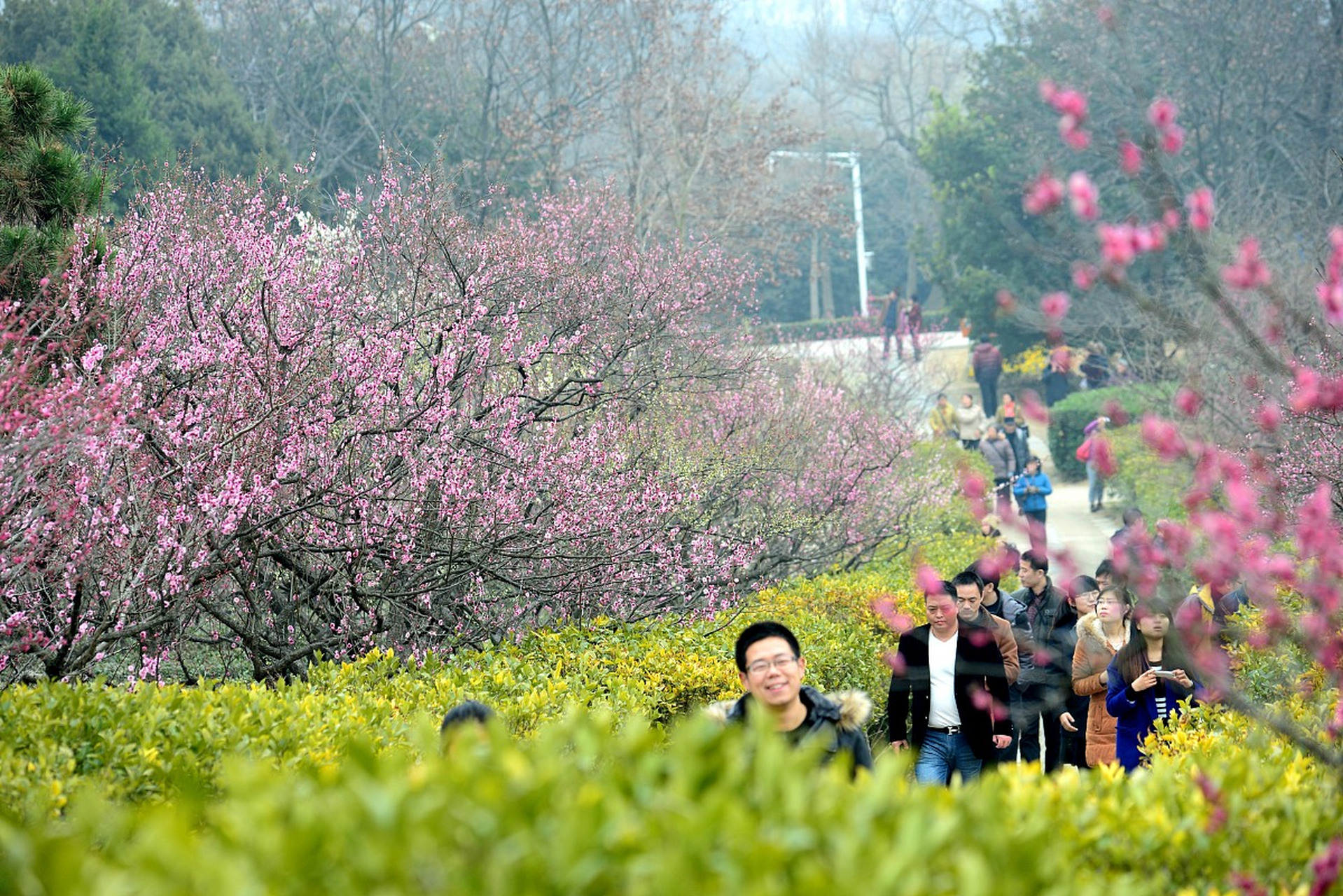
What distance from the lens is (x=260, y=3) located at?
3438 cm

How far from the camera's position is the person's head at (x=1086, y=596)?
7.52 m

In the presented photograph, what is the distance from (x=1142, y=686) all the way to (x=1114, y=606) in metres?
0.84

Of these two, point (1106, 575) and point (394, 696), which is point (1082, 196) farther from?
point (1106, 575)

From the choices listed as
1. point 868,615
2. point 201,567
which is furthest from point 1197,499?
point 868,615

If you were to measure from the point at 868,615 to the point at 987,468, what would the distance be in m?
12.2

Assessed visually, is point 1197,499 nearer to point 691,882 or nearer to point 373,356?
point 691,882

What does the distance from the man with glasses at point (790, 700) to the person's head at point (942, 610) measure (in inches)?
77.6

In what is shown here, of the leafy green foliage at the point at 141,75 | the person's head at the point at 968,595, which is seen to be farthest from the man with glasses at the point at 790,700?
the leafy green foliage at the point at 141,75

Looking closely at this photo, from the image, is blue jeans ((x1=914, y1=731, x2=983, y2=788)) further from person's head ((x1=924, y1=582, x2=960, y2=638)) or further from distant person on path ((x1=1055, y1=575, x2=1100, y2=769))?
distant person on path ((x1=1055, y1=575, x2=1100, y2=769))

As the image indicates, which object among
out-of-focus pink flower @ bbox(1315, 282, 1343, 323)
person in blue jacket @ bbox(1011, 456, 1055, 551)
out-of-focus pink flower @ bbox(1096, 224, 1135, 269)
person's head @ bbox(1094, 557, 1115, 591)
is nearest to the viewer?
out-of-focus pink flower @ bbox(1315, 282, 1343, 323)

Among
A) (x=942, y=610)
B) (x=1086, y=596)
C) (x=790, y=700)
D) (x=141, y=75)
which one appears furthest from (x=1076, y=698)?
(x=141, y=75)

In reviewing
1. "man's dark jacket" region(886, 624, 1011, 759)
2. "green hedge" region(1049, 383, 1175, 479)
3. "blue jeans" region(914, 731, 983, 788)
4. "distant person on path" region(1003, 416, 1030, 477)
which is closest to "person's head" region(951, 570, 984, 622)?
"man's dark jacket" region(886, 624, 1011, 759)

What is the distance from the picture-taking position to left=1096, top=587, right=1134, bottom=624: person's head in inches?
286

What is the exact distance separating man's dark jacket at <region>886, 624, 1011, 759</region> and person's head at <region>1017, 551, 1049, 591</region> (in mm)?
1712
